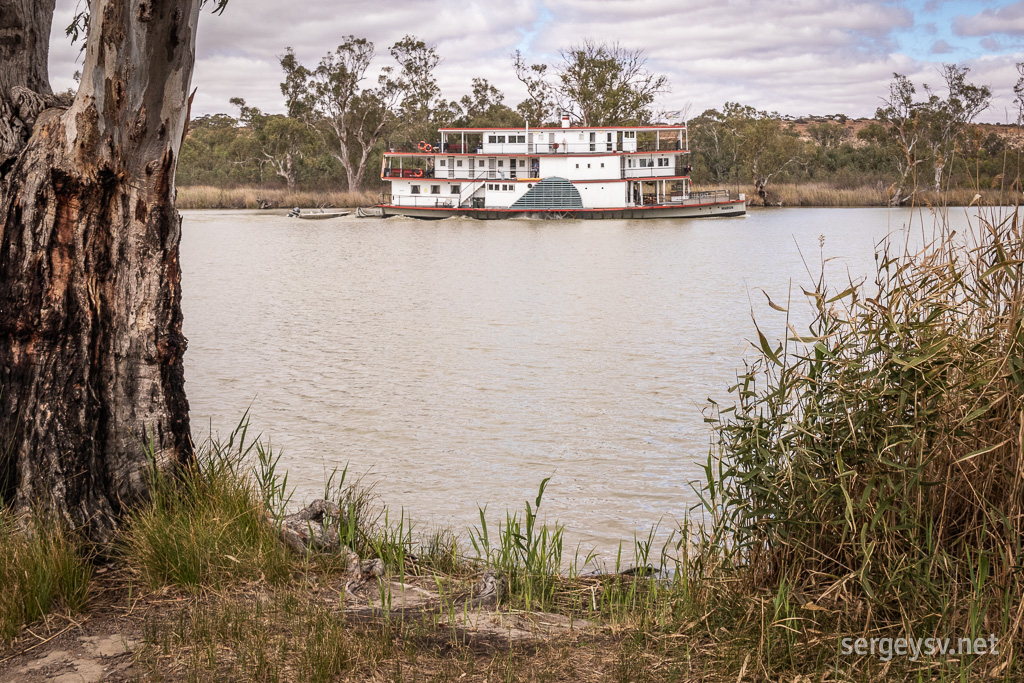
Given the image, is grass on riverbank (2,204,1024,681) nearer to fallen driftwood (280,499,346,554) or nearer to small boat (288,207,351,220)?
fallen driftwood (280,499,346,554)

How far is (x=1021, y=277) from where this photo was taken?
10.3ft

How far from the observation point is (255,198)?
55281 mm

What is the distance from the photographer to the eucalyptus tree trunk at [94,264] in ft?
11.4

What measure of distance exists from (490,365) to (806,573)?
8.07 metres

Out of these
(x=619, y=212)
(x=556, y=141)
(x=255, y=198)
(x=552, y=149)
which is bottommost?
(x=619, y=212)

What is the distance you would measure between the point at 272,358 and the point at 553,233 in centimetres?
2581

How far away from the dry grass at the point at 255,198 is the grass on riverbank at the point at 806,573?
51591mm

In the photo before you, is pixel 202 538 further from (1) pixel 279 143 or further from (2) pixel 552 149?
(1) pixel 279 143

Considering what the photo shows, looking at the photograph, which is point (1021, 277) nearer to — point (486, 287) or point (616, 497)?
point (616, 497)

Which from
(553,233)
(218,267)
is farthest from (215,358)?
(553,233)

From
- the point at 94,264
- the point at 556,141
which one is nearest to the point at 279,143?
the point at 556,141

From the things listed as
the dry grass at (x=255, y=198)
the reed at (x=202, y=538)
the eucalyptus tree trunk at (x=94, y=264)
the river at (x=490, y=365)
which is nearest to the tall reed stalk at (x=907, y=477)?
the river at (x=490, y=365)

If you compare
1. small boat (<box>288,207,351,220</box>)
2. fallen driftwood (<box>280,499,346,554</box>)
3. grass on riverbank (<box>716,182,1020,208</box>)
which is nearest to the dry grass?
small boat (<box>288,207,351,220</box>)

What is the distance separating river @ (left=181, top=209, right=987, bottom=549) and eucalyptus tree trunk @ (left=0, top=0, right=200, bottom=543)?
6.17ft
